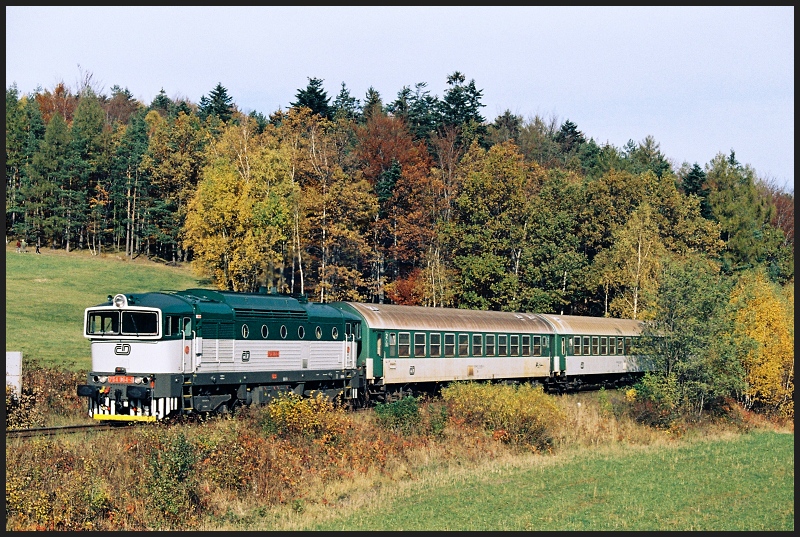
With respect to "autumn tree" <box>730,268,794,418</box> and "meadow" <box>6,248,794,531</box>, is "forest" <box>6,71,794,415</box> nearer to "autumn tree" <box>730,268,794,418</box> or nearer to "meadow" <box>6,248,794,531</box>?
"autumn tree" <box>730,268,794,418</box>

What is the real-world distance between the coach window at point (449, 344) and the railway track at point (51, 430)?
15817 mm

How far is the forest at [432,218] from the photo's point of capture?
156 feet

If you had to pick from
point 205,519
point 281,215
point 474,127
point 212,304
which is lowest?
point 205,519

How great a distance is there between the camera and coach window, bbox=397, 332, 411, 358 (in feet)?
120

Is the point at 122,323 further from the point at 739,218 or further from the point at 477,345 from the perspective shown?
the point at 739,218

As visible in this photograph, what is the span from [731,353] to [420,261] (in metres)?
38.6

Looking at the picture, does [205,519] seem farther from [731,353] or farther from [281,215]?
[281,215]

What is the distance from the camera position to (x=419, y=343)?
37.5 m

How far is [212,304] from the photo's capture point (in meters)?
28.0

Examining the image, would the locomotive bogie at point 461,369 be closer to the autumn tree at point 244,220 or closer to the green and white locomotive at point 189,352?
the green and white locomotive at point 189,352

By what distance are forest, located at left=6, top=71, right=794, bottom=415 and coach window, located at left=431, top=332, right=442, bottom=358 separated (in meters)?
11.2

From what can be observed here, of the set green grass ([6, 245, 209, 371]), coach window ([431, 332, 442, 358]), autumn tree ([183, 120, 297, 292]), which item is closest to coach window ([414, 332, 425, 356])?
coach window ([431, 332, 442, 358])

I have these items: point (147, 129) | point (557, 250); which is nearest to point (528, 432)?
point (557, 250)

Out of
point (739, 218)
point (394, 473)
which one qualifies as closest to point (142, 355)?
point (394, 473)
